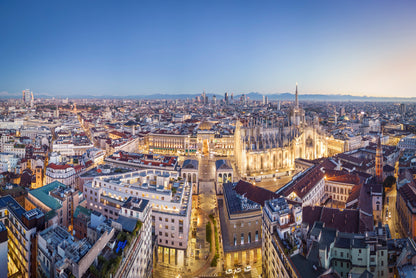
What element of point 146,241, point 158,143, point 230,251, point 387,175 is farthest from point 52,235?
point 158,143

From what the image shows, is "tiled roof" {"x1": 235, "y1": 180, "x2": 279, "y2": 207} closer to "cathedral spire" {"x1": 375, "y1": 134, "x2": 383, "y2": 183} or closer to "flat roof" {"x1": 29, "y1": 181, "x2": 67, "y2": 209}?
"cathedral spire" {"x1": 375, "y1": 134, "x2": 383, "y2": 183}

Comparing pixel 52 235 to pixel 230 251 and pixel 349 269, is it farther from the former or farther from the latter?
pixel 349 269

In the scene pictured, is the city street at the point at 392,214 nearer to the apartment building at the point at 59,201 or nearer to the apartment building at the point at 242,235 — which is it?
the apartment building at the point at 242,235

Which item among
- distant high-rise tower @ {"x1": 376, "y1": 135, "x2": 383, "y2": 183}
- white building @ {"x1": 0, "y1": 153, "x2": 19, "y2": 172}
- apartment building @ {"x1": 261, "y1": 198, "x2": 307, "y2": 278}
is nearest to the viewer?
apartment building @ {"x1": 261, "y1": 198, "x2": 307, "y2": 278}

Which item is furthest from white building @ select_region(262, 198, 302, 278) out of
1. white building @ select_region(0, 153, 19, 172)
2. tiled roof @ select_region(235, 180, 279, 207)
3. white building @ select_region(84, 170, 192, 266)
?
white building @ select_region(0, 153, 19, 172)

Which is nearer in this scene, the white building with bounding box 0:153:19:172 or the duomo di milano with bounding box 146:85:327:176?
the white building with bounding box 0:153:19:172

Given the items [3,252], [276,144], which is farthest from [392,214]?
[3,252]

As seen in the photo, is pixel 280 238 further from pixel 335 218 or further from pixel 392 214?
pixel 392 214

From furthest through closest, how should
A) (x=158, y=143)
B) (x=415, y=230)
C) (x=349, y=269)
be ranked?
(x=158, y=143), (x=415, y=230), (x=349, y=269)
